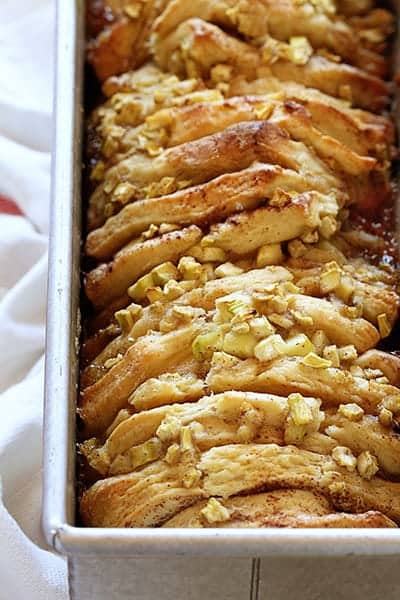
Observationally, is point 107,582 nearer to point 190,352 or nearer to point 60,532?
point 60,532

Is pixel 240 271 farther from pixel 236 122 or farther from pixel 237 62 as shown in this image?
pixel 237 62

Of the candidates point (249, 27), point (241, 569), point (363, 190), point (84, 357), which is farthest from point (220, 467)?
point (249, 27)

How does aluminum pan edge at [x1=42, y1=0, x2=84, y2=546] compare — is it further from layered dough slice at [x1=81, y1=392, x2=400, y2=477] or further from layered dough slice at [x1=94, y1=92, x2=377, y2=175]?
layered dough slice at [x1=94, y1=92, x2=377, y2=175]

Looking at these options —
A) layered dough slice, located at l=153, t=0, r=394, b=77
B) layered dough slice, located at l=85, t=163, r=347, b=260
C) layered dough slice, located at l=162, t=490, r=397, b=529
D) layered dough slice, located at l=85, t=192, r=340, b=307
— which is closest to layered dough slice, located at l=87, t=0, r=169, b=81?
layered dough slice, located at l=153, t=0, r=394, b=77

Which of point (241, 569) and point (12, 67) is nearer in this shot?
point (241, 569)

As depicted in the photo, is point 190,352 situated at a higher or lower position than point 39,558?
higher
